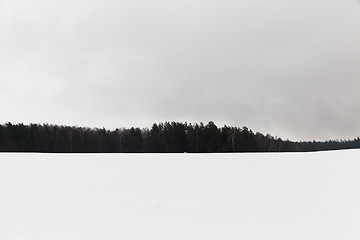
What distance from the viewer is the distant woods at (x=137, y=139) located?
61750 millimetres

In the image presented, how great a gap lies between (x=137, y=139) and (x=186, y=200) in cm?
6267

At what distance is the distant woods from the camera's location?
61.8m

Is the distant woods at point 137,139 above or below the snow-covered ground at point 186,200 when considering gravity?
above

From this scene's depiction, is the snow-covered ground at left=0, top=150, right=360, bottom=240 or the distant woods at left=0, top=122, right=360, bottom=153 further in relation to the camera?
the distant woods at left=0, top=122, right=360, bottom=153

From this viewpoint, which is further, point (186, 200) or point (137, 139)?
point (137, 139)

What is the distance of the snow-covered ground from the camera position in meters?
6.52

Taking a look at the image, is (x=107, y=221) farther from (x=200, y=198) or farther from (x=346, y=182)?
(x=346, y=182)

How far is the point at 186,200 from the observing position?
329 inches

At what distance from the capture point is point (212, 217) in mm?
7277

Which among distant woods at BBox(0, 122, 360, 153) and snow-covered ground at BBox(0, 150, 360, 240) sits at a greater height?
distant woods at BBox(0, 122, 360, 153)

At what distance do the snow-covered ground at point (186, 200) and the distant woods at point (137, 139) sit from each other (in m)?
50.2

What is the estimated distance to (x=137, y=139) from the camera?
231 ft

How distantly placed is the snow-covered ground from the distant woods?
165 ft

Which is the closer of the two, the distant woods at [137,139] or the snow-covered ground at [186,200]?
the snow-covered ground at [186,200]
